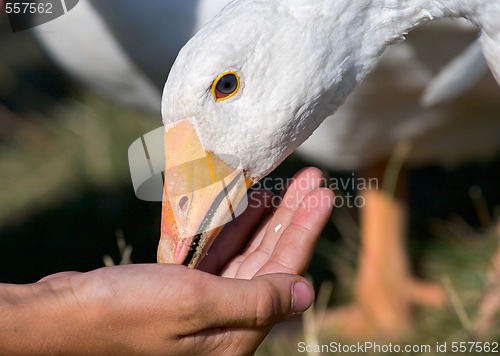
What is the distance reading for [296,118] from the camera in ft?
6.34

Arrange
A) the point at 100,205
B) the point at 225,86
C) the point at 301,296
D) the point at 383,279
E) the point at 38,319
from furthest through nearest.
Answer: the point at 100,205 → the point at 383,279 → the point at 225,86 → the point at 301,296 → the point at 38,319

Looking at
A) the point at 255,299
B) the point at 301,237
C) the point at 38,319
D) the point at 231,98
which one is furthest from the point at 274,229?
the point at 38,319

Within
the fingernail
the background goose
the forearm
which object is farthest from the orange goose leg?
the forearm

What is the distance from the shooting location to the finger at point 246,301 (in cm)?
156

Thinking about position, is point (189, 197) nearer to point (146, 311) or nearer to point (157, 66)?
point (146, 311)

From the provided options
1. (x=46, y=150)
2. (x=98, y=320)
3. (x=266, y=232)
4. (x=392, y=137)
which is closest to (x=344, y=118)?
(x=392, y=137)

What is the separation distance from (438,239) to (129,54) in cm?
155

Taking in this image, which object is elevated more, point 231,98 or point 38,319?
point 231,98

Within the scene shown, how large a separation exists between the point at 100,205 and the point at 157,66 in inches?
50.5

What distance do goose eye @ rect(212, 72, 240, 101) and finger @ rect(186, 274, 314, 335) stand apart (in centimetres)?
Answer: 40

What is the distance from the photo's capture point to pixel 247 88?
6.12 feet

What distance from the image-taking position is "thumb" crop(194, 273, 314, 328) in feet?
5.14

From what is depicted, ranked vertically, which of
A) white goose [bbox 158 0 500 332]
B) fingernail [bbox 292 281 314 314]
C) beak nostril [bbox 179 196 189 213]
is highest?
white goose [bbox 158 0 500 332]

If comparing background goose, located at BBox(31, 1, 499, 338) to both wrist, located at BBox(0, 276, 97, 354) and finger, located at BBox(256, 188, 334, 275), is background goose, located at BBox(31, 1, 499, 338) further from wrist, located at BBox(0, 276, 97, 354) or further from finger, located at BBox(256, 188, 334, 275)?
wrist, located at BBox(0, 276, 97, 354)
